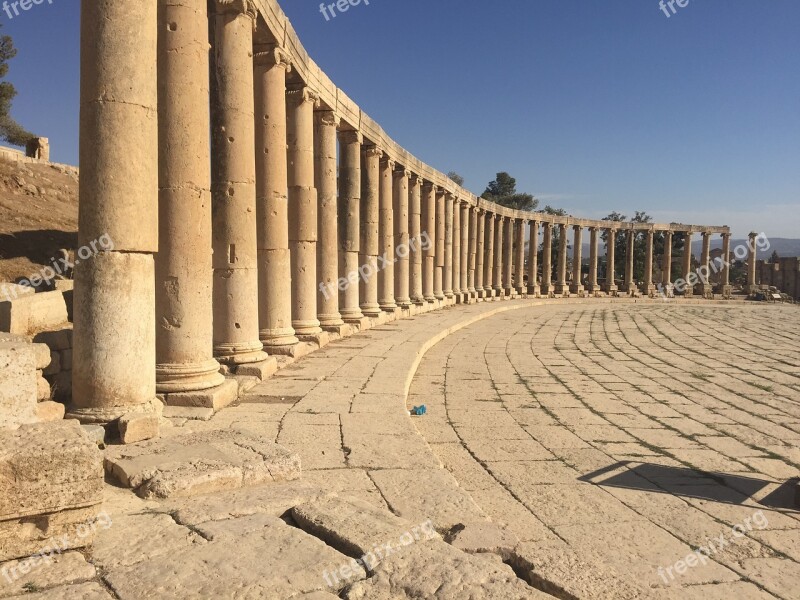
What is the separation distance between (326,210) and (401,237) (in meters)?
7.11

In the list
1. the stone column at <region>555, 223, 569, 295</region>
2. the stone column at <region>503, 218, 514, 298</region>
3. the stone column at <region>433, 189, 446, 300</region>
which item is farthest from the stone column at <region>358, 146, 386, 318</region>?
the stone column at <region>555, 223, 569, 295</region>

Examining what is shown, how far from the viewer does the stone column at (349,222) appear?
15.7 meters

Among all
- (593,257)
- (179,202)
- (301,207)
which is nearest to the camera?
(179,202)

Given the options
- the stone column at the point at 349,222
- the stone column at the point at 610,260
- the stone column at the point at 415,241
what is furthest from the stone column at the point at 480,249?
the stone column at the point at 349,222

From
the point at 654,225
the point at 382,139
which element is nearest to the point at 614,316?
the point at 382,139

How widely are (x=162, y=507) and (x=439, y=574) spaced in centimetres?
192

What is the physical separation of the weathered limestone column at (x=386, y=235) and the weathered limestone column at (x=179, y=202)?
11.9 metres

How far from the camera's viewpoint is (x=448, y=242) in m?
27.0

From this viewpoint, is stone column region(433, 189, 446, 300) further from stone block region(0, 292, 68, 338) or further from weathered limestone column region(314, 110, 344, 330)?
stone block region(0, 292, 68, 338)

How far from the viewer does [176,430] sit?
232 inches

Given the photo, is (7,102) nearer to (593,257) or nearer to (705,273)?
(593,257)

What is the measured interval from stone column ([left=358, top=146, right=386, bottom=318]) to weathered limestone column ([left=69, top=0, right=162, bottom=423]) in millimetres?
11879

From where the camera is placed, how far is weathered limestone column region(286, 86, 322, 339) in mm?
12195

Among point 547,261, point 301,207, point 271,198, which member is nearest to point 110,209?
point 271,198
